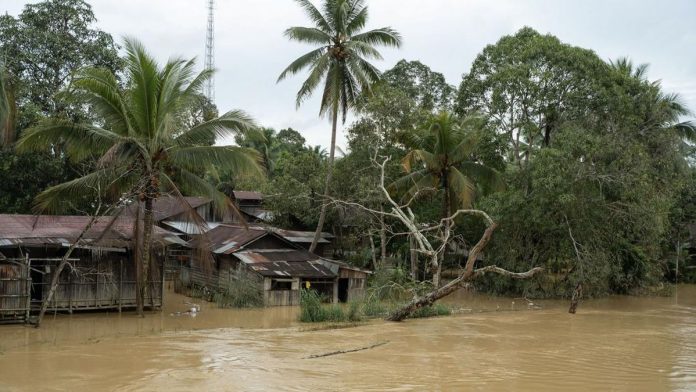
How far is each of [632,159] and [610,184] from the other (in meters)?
1.14

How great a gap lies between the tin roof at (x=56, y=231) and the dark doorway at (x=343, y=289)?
6362mm

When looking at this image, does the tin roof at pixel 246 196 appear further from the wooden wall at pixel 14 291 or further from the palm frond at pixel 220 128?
the wooden wall at pixel 14 291

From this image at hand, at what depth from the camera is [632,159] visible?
21656 millimetres

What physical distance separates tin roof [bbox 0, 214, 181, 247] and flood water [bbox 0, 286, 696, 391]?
82.1 inches

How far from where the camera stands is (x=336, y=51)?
23.0 m

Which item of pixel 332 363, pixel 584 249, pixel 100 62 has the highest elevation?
pixel 100 62

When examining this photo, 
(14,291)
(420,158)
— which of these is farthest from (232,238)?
(14,291)

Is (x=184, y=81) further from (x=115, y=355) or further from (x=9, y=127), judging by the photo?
(x=115, y=355)

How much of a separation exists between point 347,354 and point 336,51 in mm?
14266

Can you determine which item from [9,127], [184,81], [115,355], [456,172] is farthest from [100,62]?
[115,355]

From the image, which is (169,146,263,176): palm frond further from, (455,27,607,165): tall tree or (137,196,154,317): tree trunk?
(455,27,607,165): tall tree

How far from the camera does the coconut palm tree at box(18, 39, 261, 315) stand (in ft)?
51.1

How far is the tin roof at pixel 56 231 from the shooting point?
1560 cm

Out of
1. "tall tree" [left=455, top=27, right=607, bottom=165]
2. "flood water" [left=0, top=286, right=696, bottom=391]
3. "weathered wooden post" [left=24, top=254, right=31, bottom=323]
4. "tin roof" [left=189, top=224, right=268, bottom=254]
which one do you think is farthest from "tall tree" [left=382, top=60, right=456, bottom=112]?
"weathered wooden post" [left=24, top=254, right=31, bottom=323]
